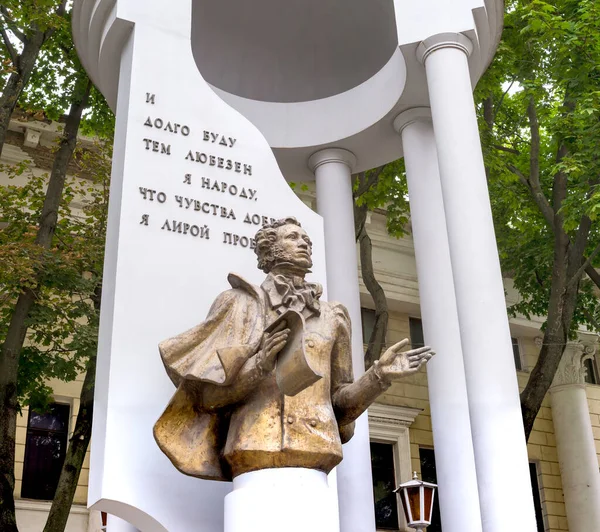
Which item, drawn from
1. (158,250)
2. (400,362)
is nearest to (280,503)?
(400,362)

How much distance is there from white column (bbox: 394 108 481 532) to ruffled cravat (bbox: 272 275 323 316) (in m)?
3.13

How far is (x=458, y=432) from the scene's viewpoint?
848 cm

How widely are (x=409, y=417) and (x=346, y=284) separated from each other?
495 inches

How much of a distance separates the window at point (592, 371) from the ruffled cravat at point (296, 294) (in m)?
Answer: 20.7

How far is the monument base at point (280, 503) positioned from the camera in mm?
5094

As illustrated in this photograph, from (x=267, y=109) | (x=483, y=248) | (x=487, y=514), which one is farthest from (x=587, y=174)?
(x=487, y=514)

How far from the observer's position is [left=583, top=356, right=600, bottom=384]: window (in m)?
25.2

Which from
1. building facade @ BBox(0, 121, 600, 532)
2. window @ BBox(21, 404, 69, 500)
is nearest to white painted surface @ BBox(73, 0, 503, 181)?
building facade @ BBox(0, 121, 600, 532)

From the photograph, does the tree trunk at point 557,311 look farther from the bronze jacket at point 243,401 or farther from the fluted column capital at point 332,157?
the bronze jacket at point 243,401

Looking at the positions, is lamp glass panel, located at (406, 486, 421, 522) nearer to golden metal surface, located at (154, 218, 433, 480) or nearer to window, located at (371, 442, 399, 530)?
golden metal surface, located at (154, 218, 433, 480)

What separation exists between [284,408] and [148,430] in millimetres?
1368

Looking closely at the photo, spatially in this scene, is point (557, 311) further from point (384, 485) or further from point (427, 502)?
point (384, 485)

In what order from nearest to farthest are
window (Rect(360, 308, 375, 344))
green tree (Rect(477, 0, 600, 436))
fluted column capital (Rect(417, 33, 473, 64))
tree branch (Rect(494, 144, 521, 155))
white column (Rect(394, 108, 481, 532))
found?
white column (Rect(394, 108, 481, 532))
fluted column capital (Rect(417, 33, 473, 64))
green tree (Rect(477, 0, 600, 436))
tree branch (Rect(494, 144, 521, 155))
window (Rect(360, 308, 375, 344))

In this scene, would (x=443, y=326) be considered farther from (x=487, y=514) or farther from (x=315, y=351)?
(x=315, y=351)
